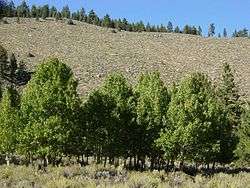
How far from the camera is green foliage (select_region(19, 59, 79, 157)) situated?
3994 cm

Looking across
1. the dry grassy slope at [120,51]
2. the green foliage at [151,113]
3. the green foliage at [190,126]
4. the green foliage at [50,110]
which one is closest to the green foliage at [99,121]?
the green foliage at [151,113]

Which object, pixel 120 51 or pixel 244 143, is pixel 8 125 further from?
pixel 120 51

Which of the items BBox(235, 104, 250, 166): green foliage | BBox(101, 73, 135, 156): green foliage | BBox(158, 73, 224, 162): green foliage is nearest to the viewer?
BBox(158, 73, 224, 162): green foliage

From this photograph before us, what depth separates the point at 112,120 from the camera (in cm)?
4494

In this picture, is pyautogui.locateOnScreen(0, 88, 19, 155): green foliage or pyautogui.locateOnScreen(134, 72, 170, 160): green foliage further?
pyautogui.locateOnScreen(134, 72, 170, 160): green foliage

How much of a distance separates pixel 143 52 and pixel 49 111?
357ft

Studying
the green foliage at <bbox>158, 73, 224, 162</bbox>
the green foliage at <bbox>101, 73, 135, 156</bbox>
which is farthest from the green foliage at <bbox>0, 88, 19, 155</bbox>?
the green foliage at <bbox>158, 73, 224, 162</bbox>

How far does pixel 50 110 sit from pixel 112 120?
6.35 meters

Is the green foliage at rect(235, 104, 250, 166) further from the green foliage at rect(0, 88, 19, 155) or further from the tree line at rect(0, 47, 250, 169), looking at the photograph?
the green foliage at rect(0, 88, 19, 155)

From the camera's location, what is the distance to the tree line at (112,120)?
1592 inches

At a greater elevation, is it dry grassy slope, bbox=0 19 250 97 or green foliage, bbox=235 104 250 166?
dry grassy slope, bbox=0 19 250 97

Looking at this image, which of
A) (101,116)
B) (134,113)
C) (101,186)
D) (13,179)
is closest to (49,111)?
(101,116)

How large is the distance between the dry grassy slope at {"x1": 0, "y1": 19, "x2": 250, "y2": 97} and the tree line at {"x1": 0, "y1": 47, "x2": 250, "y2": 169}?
52.4 meters

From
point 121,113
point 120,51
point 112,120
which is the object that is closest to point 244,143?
point 121,113
